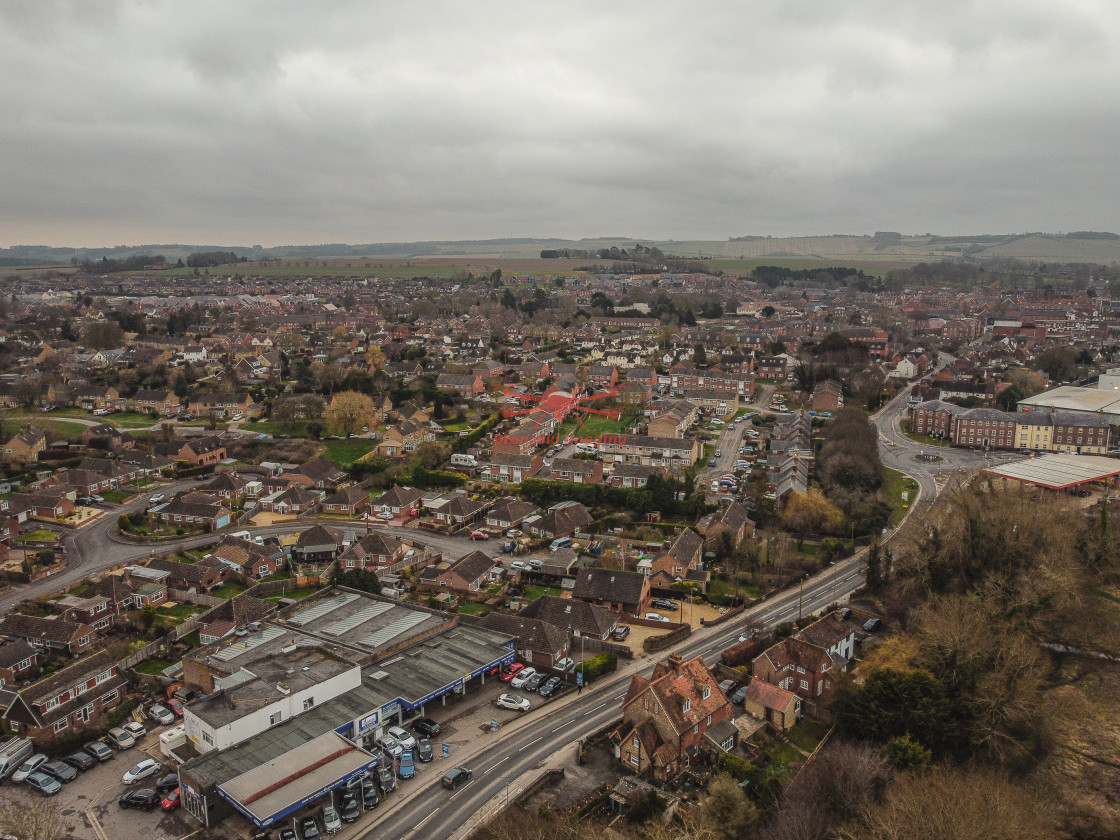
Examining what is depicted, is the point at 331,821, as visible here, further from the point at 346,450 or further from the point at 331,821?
the point at 346,450

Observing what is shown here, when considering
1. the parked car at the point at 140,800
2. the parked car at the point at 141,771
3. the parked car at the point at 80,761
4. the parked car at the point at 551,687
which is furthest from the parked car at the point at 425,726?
the parked car at the point at 80,761

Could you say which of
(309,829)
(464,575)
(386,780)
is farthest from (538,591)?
(309,829)

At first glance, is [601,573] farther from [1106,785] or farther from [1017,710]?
[1106,785]

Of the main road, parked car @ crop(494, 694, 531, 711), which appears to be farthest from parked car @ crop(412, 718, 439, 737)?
parked car @ crop(494, 694, 531, 711)

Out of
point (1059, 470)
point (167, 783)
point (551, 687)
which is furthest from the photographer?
point (1059, 470)

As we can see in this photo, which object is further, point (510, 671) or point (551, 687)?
point (510, 671)
